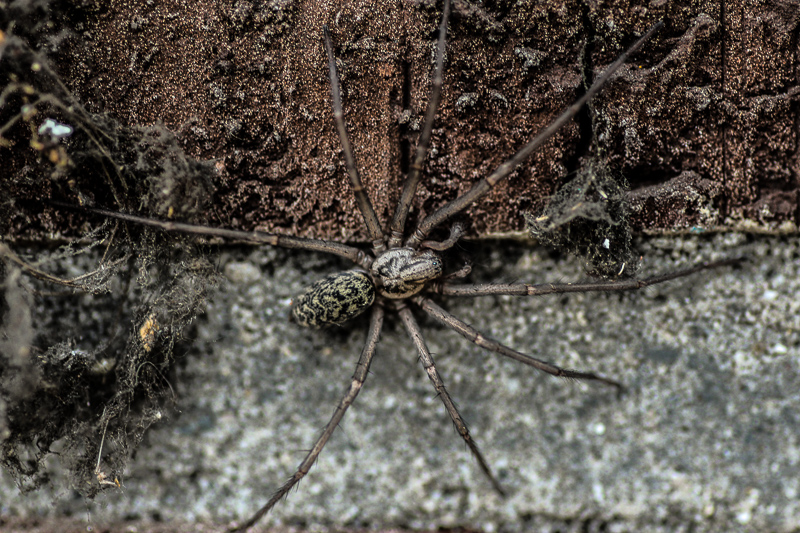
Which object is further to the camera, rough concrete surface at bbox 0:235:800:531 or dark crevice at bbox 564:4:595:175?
rough concrete surface at bbox 0:235:800:531

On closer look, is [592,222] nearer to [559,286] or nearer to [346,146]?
[559,286]

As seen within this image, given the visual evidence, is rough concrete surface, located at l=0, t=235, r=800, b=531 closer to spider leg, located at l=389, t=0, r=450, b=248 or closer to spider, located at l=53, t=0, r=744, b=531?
spider, located at l=53, t=0, r=744, b=531

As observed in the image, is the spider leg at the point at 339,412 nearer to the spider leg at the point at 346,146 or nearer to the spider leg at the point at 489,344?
the spider leg at the point at 489,344

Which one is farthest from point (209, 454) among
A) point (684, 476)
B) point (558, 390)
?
point (684, 476)

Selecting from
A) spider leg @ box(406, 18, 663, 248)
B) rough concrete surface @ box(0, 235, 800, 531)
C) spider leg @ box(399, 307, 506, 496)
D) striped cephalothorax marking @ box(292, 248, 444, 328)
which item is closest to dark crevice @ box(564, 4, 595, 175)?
spider leg @ box(406, 18, 663, 248)

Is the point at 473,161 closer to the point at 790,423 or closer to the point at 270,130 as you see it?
the point at 270,130

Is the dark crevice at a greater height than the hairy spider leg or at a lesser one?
greater

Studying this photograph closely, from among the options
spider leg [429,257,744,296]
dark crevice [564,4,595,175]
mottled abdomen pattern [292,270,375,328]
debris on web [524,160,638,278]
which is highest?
dark crevice [564,4,595,175]
